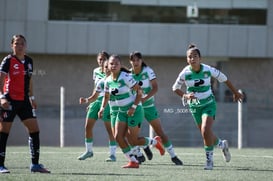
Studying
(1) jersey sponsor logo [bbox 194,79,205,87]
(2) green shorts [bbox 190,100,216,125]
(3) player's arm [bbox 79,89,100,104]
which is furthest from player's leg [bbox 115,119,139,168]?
(3) player's arm [bbox 79,89,100,104]

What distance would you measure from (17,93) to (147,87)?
3.73 m

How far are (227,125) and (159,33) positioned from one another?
37.8ft

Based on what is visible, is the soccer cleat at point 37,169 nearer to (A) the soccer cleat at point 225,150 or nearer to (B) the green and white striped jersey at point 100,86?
(B) the green and white striped jersey at point 100,86

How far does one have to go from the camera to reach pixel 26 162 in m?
14.4

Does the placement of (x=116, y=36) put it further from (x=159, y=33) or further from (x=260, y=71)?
(x=260, y=71)

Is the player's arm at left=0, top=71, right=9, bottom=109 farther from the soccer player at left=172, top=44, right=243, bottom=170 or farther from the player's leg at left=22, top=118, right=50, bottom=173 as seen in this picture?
the soccer player at left=172, top=44, right=243, bottom=170

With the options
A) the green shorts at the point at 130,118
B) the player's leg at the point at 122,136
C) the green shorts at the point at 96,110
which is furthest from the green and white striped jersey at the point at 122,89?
the green shorts at the point at 96,110

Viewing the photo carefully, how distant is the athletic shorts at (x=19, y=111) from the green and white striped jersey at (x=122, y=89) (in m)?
1.85

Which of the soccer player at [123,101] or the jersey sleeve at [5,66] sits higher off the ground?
the jersey sleeve at [5,66]

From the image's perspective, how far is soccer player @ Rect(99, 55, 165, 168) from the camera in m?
13.2

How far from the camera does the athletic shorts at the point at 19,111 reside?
1181 centimetres

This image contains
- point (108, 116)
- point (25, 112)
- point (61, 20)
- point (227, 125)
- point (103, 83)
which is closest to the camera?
point (25, 112)

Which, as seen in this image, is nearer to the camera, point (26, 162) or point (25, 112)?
point (25, 112)

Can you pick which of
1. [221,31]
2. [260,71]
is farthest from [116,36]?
[260,71]
